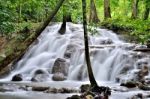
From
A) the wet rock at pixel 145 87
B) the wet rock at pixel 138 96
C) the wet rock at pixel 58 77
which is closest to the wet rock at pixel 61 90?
the wet rock at pixel 138 96

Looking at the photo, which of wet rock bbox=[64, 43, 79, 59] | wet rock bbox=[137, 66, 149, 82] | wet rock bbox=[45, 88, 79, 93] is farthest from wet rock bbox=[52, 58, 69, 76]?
wet rock bbox=[45, 88, 79, 93]

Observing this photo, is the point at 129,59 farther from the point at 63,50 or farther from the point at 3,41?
the point at 3,41

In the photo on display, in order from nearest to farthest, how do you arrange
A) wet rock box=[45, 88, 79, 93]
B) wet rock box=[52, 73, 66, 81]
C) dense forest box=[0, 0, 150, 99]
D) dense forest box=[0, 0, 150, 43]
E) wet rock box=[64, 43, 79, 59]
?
1. dense forest box=[0, 0, 150, 43]
2. dense forest box=[0, 0, 150, 99]
3. wet rock box=[45, 88, 79, 93]
4. wet rock box=[52, 73, 66, 81]
5. wet rock box=[64, 43, 79, 59]

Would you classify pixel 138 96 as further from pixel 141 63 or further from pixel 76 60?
pixel 76 60

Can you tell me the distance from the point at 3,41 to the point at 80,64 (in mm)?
8039

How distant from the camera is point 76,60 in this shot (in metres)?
22.1

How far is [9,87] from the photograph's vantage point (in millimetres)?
16844

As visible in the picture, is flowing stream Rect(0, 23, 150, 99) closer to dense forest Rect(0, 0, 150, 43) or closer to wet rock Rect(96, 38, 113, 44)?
wet rock Rect(96, 38, 113, 44)

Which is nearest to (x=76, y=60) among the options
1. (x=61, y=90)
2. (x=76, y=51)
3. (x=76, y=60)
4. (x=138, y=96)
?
(x=76, y=60)

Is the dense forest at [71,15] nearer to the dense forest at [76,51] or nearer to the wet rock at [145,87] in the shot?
the dense forest at [76,51]

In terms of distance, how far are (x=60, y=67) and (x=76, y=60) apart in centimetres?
152

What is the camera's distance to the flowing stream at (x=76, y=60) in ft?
65.0

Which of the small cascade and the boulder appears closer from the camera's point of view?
the boulder

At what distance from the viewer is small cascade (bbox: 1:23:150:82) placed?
1986 cm
